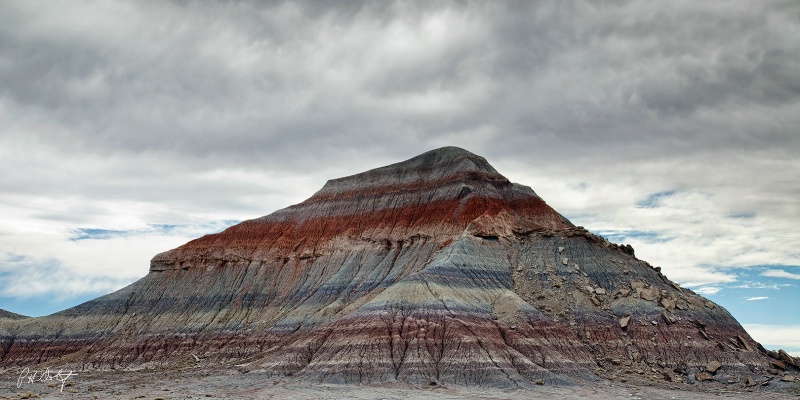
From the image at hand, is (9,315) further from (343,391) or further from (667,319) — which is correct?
(667,319)

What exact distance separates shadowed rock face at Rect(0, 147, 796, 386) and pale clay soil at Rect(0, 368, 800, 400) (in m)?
2.63

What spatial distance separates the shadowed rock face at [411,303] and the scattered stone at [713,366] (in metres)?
0.66

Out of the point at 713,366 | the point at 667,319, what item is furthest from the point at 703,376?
the point at 667,319

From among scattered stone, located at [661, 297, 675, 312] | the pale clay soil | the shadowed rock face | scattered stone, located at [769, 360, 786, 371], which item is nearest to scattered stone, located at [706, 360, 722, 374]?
the shadowed rock face

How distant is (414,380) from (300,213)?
62511mm

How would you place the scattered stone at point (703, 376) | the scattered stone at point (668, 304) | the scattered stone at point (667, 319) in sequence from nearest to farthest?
the scattered stone at point (703, 376)
the scattered stone at point (667, 319)
the scattered stone at point (668, 304)

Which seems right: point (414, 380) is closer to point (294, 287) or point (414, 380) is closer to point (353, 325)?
point (353, 325)

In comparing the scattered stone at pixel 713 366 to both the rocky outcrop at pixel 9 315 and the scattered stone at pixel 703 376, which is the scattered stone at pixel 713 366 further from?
the rocky outcrop at pixel 9 315

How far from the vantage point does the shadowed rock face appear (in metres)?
74.6

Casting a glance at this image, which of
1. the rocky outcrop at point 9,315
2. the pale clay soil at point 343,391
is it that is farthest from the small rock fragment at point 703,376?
the rocky outcrop at point 9,315

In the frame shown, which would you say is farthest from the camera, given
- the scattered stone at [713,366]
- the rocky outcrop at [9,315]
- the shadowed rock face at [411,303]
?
the rocky outcrop at [9,315]

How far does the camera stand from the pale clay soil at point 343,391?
206ft

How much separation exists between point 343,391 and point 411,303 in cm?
1763

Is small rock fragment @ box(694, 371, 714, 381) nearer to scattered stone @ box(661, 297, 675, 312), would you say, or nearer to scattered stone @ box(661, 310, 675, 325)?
scattered stone @ box(661, 310, 675, 325)
